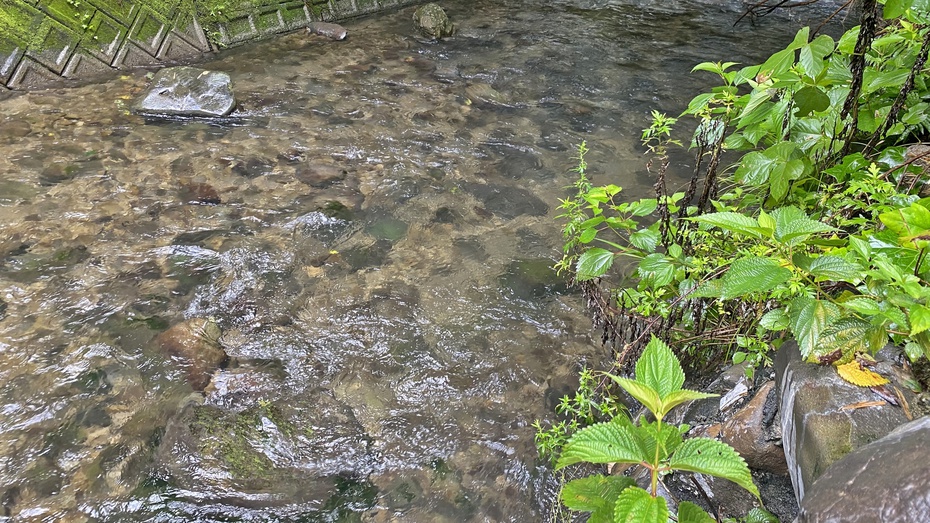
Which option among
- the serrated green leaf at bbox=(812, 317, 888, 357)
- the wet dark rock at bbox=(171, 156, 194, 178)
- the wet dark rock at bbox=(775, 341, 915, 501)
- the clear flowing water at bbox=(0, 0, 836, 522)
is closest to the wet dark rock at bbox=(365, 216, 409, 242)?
the clear flowing water at bbox=(0, 0, 836, 522)

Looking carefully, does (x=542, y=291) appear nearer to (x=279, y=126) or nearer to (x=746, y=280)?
(x=746, y=280)

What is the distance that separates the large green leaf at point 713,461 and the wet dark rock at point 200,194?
4.66 metres

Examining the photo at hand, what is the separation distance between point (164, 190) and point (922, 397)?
5498 millimetres

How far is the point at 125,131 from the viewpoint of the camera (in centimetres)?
587

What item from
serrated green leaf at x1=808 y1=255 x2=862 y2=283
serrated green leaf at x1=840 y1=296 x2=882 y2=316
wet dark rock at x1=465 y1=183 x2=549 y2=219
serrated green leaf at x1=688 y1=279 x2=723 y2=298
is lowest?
wet dark rock at x1=465 y1=183 x2=549 y2=219

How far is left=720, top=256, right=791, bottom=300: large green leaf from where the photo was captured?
1641mm

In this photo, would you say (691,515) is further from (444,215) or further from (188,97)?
(188,97)

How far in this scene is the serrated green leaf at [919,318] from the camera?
1.37 m

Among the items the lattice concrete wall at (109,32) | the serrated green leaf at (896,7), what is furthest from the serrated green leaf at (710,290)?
the lattice concrete wall at (109,32)

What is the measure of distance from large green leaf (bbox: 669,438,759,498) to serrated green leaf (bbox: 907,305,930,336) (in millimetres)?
556

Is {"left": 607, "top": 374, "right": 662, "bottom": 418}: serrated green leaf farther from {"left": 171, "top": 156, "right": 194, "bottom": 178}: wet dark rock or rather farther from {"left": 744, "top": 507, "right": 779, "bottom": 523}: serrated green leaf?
{"left": 171, "top": 156, "right": 194, "bottom": 178}: wet dark rock

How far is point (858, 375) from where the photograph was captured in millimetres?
1685

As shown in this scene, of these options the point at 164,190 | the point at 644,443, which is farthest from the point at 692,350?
the point at 164,190

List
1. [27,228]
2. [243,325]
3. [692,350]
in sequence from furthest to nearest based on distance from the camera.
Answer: [27,228] < [243,325] < [692,350]
